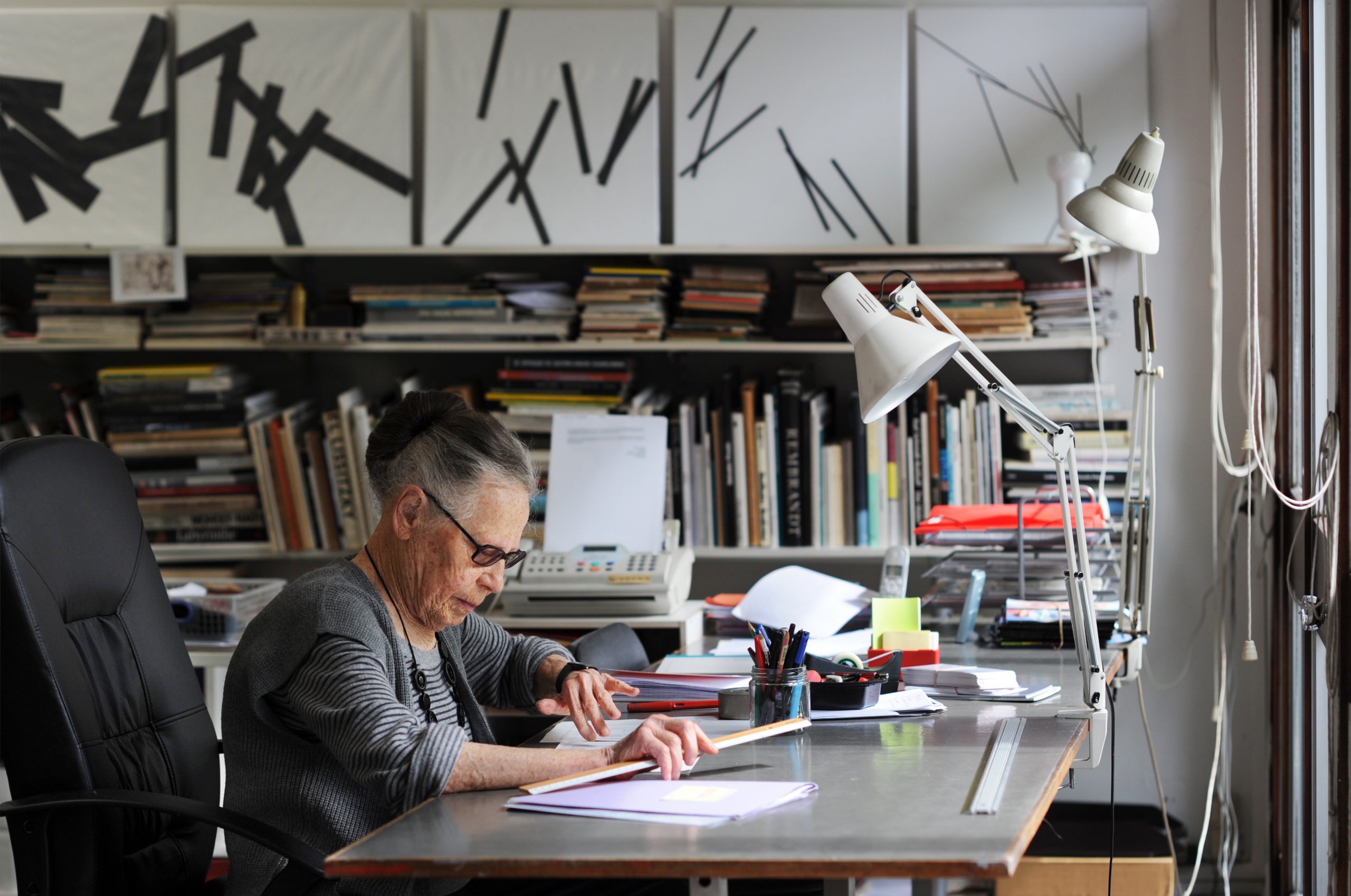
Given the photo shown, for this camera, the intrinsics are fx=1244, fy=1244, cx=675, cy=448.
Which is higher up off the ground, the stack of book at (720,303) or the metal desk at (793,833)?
the stack of book at (720,303)

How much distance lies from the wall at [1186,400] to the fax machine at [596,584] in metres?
1.19

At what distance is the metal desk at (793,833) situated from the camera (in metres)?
1.04

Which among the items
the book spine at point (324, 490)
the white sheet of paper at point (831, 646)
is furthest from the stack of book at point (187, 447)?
the white sheet of paper at point (831, 646)

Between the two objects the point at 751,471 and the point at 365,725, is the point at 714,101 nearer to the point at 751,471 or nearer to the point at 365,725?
the point at 751,471

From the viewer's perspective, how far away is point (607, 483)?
9.39ft

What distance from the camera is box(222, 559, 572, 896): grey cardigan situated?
57.1 inches

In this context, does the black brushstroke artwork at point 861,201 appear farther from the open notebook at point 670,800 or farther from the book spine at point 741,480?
the open notebook at point 670,800

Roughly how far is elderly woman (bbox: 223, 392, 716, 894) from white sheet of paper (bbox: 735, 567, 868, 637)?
68 cm

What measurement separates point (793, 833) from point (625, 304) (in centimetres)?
203

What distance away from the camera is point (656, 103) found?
309cm

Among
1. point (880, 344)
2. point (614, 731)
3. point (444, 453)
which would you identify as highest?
point (880, 344)

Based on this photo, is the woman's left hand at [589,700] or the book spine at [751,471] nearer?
the woman's left hand at [589,700]

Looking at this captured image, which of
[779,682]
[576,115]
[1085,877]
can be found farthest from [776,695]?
[576,115]

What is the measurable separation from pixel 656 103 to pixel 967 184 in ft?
2.59
